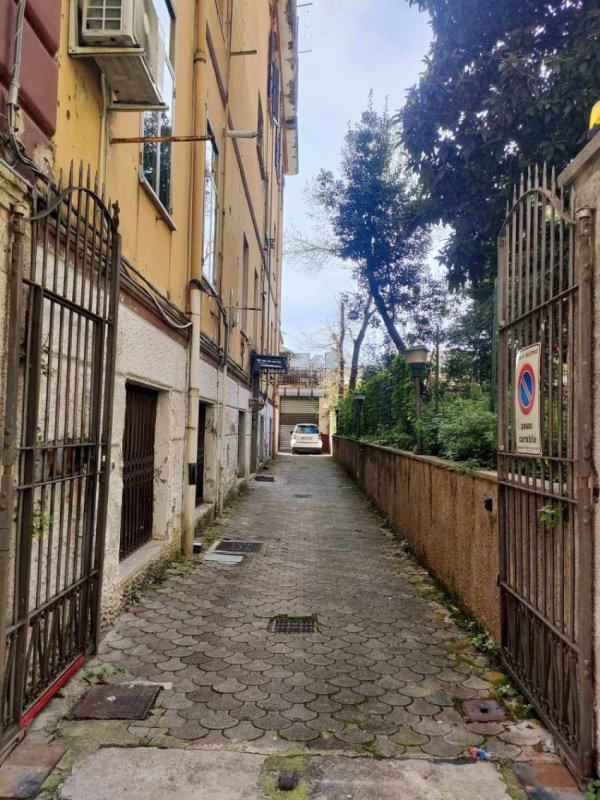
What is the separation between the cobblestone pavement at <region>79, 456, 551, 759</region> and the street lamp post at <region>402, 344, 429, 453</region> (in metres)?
1.95

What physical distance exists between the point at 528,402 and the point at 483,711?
1742mm

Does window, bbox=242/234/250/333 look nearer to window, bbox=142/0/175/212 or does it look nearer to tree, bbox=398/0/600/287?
tree, bbox=398/0/600/287

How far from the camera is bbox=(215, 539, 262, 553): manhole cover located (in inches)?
271

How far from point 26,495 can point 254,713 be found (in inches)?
66.0

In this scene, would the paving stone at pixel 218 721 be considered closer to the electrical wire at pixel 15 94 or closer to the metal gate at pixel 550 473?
the metal gate at pixel 550 473

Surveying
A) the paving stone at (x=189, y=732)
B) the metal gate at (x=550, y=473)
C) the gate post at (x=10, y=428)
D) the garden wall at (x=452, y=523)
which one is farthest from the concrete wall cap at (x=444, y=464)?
the gate post at (x=10, y=428)

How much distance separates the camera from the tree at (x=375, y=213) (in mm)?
17516

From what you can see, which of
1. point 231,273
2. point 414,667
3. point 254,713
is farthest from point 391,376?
point 254,713

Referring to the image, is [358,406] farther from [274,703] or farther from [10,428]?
[10,428]

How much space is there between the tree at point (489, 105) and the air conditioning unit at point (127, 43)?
4.79 metres

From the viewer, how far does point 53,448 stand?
9.86 feet

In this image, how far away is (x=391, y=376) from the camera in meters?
10.4

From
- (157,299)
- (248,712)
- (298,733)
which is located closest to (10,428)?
(248,712)

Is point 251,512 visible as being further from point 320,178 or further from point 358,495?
point 320,178
